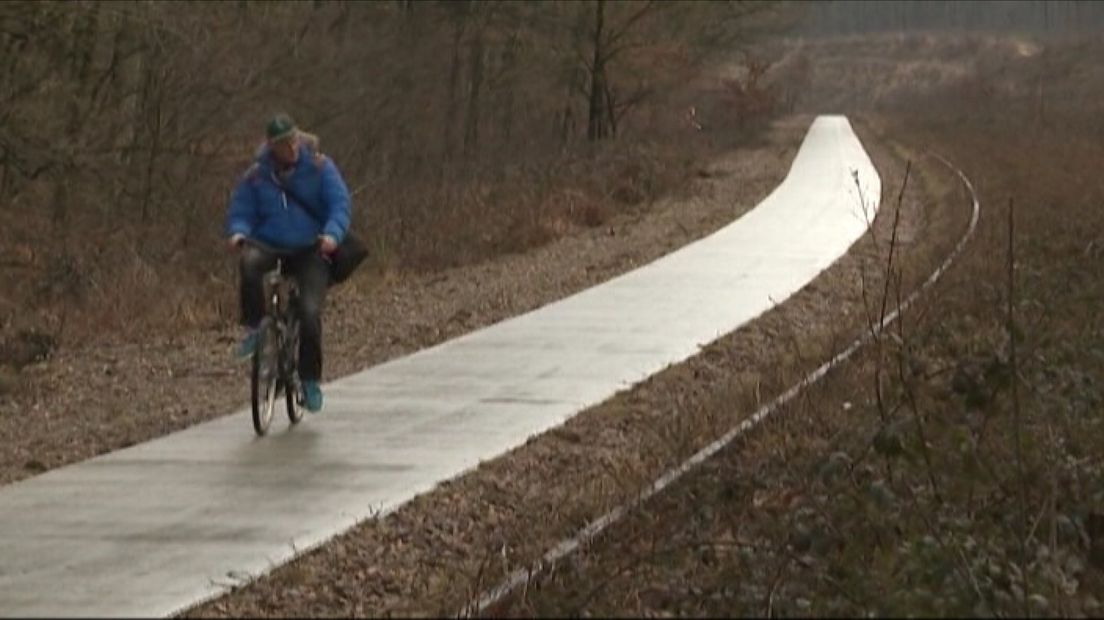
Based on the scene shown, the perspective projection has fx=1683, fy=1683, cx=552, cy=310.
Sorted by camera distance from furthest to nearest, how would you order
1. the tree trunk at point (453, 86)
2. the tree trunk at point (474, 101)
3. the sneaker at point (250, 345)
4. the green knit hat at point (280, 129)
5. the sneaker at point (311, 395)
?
the tree trunk at point (474, 101)
the tree trunk at point (453, 86)
the sneaker at point (311, 395)
the sneaker at point (250, 345)
the green knit hat at point (280, 129)

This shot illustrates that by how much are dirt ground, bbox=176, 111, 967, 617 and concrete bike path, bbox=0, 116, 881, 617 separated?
16 centimetres

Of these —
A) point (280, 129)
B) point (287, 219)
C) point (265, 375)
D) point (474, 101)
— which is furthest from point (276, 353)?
point (474, 101)

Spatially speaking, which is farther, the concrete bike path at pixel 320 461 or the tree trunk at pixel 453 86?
the tree trunk at pixel 453 86

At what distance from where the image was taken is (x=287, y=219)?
9680mm

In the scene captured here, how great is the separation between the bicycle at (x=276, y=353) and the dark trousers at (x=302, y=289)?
43mm

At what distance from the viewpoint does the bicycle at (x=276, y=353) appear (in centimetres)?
963

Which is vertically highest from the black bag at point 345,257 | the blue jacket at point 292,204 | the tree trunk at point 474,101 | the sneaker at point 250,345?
the blue jacket at point 292,204

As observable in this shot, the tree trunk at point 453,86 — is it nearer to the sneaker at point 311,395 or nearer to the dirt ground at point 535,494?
the dirt ground at point 535,494

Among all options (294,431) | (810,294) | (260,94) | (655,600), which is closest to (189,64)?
(260,94)

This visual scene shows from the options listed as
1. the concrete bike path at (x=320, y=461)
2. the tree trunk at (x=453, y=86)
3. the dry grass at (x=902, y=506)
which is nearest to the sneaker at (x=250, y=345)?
the concrete bike path at (x=320, y=461)

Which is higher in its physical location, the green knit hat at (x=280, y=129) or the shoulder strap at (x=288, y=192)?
the green knit hat at (x=280, y=129)

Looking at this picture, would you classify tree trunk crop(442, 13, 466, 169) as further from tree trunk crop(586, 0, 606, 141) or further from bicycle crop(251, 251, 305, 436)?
bicycle crop(251, 251, 305, 436)

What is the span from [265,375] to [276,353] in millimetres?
163

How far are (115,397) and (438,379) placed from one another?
7.29 ft
